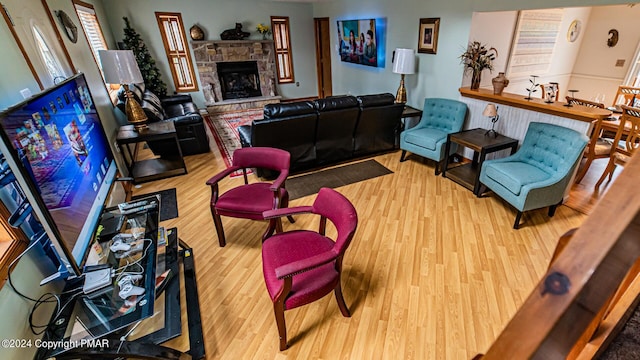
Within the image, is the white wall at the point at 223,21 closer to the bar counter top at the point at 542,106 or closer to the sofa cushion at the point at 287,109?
the sofa cushion at the point at 287,109

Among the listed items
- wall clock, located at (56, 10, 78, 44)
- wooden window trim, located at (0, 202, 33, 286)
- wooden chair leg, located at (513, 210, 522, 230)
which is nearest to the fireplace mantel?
wall clock, located at (56, 10, 78, 44)

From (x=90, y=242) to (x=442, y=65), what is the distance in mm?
4395

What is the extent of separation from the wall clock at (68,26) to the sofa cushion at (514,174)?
180 inches

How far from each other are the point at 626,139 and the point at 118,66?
213 inches

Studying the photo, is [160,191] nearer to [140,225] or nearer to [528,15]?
[140,225]

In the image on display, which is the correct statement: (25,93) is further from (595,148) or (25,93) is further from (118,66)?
(595,148)

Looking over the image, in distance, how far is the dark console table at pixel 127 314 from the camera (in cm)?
128

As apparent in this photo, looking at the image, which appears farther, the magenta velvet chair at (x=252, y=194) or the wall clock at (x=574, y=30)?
the wall clock at (x=574, y=30)

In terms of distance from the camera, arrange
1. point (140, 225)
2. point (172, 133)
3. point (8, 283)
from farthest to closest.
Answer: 1. point (172, 133)
2. point (140, 225)
3. point (8, 283)

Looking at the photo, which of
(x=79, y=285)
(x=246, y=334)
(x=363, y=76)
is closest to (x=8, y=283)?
(x=79, y=285)

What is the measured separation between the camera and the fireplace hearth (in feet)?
22.7

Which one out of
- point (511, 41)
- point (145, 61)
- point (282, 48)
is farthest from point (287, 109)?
point (282, 48)

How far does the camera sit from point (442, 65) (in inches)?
160

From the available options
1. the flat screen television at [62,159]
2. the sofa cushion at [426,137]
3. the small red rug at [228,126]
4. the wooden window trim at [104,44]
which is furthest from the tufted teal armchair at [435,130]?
the wooden window trim at [104,44]
